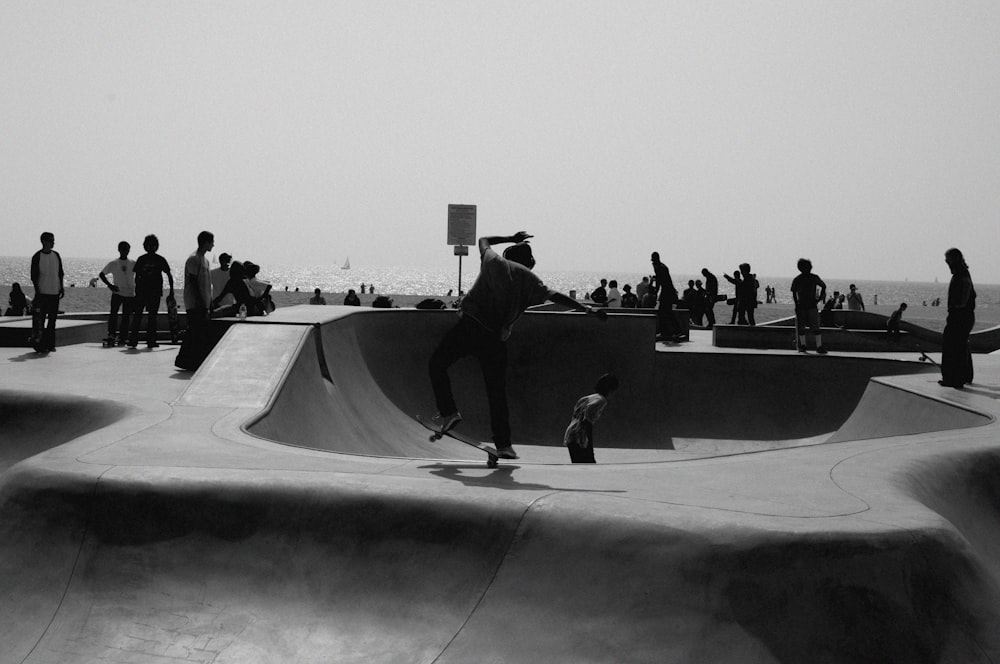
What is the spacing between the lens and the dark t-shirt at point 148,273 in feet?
38.1

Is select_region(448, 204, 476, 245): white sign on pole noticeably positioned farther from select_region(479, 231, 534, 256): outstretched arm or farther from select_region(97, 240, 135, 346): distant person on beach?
select_region(479, 231, 534, 256): outstretched arm

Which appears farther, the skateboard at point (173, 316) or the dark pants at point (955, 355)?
the skateboard at point (173, 316)

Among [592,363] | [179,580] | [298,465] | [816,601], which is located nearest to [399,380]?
[592,363]

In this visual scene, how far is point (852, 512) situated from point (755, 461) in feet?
5.46

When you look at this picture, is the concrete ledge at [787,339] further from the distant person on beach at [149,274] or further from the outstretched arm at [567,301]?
the outstretched arm at [567,301]

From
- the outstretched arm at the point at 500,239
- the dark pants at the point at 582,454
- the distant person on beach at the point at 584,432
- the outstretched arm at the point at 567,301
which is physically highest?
the outstretched arm at the point at 500,239

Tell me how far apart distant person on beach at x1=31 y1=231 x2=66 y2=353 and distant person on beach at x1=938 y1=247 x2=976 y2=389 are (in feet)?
33.8

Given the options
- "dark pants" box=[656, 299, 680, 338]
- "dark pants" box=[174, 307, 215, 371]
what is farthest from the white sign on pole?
"dark pants" box=[174, 307, 215, 371]

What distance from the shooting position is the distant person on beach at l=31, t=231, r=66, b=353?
11125 mm

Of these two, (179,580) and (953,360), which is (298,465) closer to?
(179,580)

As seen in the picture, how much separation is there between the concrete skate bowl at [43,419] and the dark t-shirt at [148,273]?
398 cm

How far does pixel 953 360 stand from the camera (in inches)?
374

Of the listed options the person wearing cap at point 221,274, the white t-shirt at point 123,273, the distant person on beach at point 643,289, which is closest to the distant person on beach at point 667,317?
the distant person on beach at point 643,289

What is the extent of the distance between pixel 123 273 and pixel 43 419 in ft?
16.5
